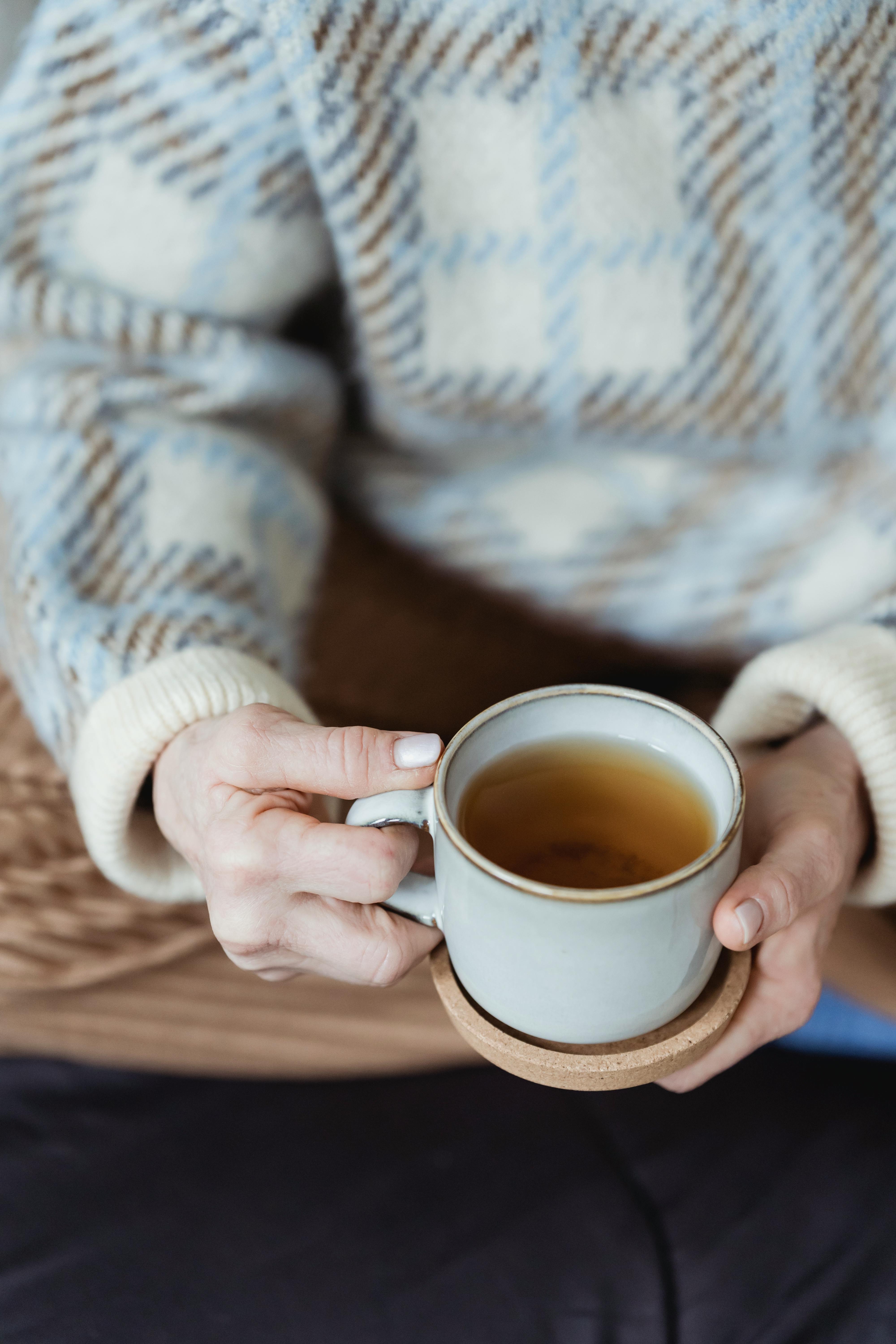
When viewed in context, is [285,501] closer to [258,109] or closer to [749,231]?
[258,109]

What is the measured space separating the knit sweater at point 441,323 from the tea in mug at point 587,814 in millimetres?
125

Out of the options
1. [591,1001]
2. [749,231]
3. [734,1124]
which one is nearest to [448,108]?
[749,231]

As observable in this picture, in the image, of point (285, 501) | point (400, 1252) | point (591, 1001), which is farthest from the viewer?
Result: point (285, 501)

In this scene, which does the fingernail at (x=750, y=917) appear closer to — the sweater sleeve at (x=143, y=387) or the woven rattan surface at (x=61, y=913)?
the sweater sleeve at (x=143, y=387)

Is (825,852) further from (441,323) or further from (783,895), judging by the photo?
(441,323)

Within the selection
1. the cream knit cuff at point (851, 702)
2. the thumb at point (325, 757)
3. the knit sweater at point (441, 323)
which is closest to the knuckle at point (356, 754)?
the thumb at point (325, 757)

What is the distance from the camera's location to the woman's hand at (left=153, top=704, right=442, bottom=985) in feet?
1.32

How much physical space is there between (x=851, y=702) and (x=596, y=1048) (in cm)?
20

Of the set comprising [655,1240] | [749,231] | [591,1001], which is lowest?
[655,1240]

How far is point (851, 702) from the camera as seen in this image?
0.50 m

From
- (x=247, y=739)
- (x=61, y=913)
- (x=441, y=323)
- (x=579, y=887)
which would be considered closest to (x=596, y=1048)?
(x=579, y=887)

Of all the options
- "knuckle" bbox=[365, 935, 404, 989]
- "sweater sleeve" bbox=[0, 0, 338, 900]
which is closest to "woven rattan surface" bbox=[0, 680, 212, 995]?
"sweater sleeve" bbox=[0, 0, 338, 900]

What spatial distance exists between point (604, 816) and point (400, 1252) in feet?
0.93

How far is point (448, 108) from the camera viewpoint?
58cm
